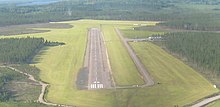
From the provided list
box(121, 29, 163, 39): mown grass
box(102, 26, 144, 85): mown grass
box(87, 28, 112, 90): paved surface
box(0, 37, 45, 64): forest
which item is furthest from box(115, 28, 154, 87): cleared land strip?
box(0, 37, 45, 64): forest

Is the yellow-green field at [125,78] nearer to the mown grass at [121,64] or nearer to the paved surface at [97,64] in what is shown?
the mown grass at [121,64]

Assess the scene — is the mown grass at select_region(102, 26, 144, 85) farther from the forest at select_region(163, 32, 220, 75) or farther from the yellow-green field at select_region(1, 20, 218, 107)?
the forest at select_region(163, 32, 220, 75)

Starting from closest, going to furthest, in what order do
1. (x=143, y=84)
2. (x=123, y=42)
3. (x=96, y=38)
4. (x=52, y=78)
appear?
(x=143, y=84)
(x=52, y=78)
(x=123, y=42)
(x=96, y=38)

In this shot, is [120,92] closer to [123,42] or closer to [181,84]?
[181,84]

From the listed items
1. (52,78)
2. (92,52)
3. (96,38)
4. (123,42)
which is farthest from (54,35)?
(52,78)

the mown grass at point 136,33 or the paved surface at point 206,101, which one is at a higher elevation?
the paved surface at point 206,101

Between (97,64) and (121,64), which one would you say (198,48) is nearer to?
(121,64)

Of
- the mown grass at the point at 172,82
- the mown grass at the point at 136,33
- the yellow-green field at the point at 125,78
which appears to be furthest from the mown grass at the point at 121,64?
the mown grass at the point at 136,33
